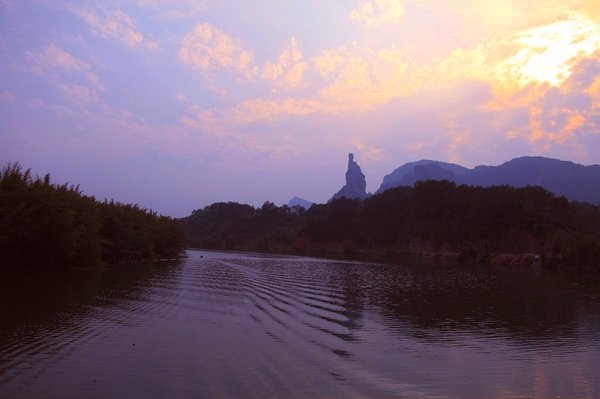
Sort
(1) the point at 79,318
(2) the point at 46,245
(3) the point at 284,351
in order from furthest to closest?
1. (2) the point at 46,245
2. (1) the point at 79,318
3. (3) the point at 284,351

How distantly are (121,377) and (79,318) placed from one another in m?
5.80

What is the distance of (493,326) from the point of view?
15.5 meters

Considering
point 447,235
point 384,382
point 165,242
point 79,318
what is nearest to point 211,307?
point 79,318

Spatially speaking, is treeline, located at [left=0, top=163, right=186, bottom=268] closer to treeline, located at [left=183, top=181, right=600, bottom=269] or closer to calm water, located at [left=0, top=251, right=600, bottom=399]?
calm water, located at [left=0, top=251, right=600, bottom=399]

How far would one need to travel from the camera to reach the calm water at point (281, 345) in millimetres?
8234

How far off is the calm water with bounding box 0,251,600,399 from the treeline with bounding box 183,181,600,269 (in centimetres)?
3836

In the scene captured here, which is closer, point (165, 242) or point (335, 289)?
point (335, 289)

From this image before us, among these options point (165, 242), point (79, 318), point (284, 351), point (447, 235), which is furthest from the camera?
point (447, 235)

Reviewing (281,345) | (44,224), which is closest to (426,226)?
(44,224)

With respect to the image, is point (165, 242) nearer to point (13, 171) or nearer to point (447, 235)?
point (13, 171)

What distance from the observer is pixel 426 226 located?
9069 cm

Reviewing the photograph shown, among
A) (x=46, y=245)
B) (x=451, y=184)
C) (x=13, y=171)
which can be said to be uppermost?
(x=451, y=184)

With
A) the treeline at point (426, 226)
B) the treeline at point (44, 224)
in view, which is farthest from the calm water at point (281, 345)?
the treeline at point (426, 226)

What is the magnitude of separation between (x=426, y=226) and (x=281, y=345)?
82198mm
